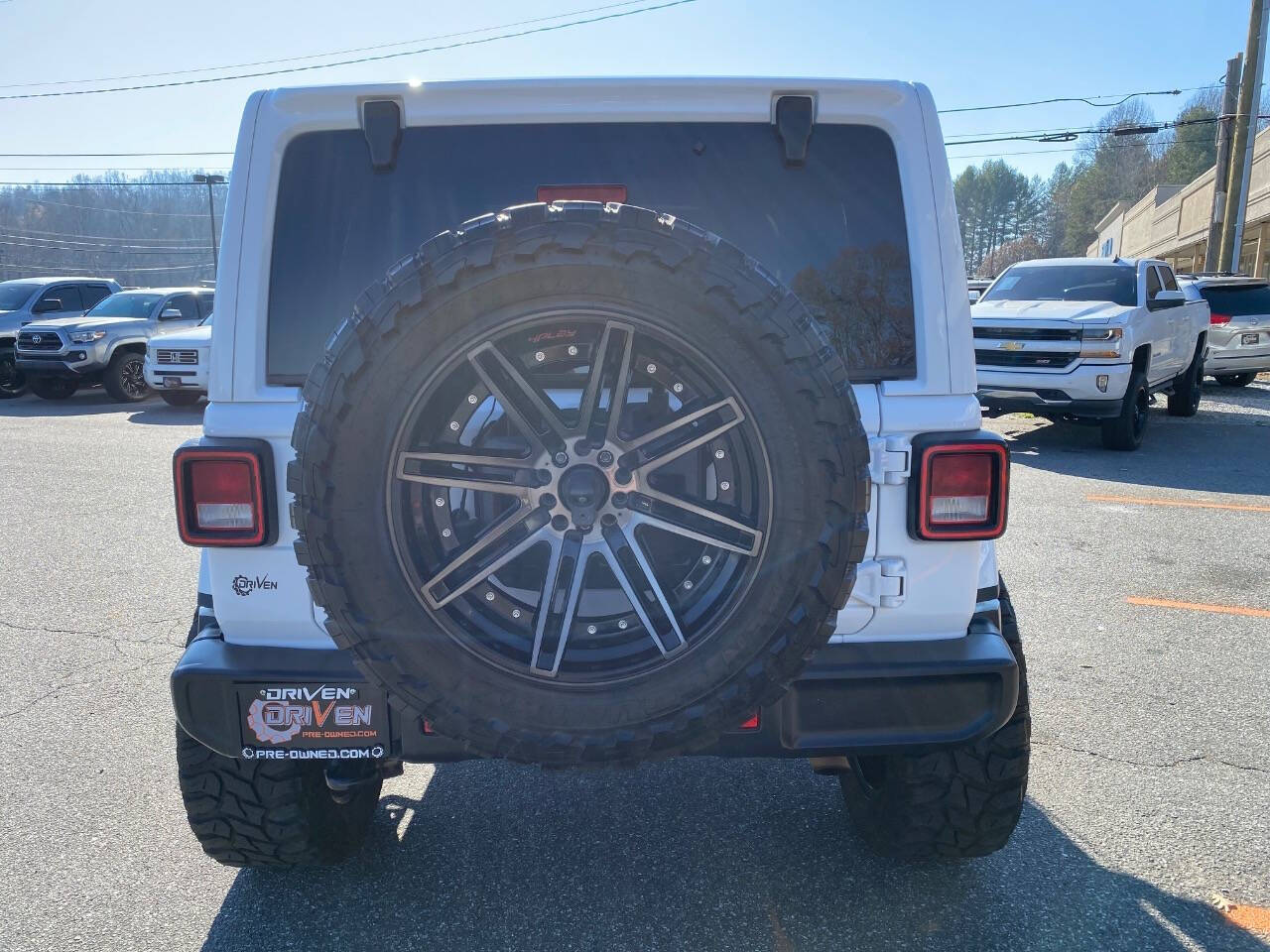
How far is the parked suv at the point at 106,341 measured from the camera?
52.0 ft

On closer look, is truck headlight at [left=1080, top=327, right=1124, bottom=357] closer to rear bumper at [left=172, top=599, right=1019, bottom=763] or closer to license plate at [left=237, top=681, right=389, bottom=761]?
rear bumper at [left=172, top=599, right=1019, bottom=763]

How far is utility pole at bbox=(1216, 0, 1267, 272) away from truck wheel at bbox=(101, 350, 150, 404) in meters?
23.8

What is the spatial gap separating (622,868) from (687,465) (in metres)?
1.33

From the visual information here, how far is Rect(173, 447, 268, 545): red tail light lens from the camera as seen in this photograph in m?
2.20

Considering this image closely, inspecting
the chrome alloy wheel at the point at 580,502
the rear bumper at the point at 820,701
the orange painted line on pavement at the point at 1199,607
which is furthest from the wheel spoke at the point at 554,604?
the orange painted line on pavement at the point at 1199,607

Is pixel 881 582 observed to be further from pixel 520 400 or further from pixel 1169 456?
pixel 1169 456

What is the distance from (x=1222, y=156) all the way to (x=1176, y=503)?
22.1m

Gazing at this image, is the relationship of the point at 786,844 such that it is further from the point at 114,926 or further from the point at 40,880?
the point at 40,880

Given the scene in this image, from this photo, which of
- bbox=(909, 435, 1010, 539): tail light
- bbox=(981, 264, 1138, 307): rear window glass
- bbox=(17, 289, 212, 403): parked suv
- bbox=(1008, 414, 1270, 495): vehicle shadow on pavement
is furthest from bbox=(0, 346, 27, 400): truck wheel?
bbox=(909, 435, 1010, 539): tail light

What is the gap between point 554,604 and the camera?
2057 millimetres

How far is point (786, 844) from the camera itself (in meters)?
2.93

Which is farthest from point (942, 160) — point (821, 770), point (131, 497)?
point (131, 497)

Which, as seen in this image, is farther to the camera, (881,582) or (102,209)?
(102,209)

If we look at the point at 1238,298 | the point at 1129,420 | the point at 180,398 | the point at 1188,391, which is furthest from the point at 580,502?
the point at 1238,298
